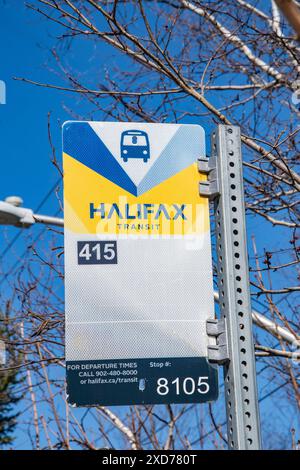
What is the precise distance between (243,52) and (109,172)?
16.1 ft

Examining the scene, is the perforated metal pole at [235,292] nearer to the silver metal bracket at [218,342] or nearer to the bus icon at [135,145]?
the silver metal bracket at [218,342]

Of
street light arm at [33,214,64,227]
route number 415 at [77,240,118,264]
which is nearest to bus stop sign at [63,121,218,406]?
route number 415 at [77,240,118,264]

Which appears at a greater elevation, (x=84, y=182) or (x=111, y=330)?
(x=84, y=182)

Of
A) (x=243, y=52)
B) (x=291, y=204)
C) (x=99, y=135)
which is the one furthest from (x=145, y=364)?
(x=243, y=52)

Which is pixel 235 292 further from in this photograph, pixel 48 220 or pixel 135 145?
pixel 48 220

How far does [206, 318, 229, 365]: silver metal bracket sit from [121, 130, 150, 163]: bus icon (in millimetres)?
712

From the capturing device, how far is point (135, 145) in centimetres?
293

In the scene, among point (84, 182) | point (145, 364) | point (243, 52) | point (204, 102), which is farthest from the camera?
point (243, 52)

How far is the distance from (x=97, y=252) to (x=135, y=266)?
16 centimetres

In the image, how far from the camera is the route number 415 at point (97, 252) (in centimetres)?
275

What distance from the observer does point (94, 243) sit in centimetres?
278

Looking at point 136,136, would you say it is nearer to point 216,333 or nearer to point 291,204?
point 216,333

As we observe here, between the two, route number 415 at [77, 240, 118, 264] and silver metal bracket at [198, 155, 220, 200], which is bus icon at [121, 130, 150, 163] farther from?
route number 415 at [77, 240, 118, 264]

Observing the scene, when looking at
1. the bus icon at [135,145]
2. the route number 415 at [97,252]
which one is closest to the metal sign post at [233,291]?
the bus icon at [135,145]
